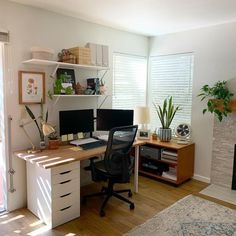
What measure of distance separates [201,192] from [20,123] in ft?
8.58

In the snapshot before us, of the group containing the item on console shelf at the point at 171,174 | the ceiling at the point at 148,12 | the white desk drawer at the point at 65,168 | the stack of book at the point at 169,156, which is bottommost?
the item on console shelf at the point at 171,174

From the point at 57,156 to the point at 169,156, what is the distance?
1.80 metres

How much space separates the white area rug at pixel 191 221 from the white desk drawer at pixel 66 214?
649 mm

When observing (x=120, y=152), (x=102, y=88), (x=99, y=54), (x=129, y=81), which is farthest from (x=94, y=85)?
(x=120, y=152)

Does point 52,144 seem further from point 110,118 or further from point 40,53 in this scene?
point 40,53

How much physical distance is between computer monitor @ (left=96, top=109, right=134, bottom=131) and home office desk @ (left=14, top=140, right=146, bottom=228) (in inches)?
26.2

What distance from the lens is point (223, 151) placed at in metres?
3.55

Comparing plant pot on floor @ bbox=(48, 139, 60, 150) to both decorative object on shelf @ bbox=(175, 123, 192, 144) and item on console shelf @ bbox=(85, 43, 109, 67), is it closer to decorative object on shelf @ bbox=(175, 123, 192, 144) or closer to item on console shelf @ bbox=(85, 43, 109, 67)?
item on console shelf @ bbox=(85, 43, 109, 67)

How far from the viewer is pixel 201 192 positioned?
3412mm

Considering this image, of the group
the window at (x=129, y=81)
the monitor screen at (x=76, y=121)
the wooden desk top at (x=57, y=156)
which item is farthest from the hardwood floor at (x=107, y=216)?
the window at (x=129, y=81)

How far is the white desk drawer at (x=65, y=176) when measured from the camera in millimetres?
2480

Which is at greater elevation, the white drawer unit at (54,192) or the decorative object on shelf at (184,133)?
the decorative object on shelf at (184,133)

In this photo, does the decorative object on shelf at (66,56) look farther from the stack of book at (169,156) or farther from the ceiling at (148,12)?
the stack of book at (169,156)

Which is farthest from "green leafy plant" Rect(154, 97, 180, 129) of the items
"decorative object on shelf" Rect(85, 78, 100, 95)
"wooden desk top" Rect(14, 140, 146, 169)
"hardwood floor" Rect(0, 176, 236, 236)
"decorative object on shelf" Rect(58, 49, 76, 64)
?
"decorative object on shelf" Rect(58, 49, 76, 64)
